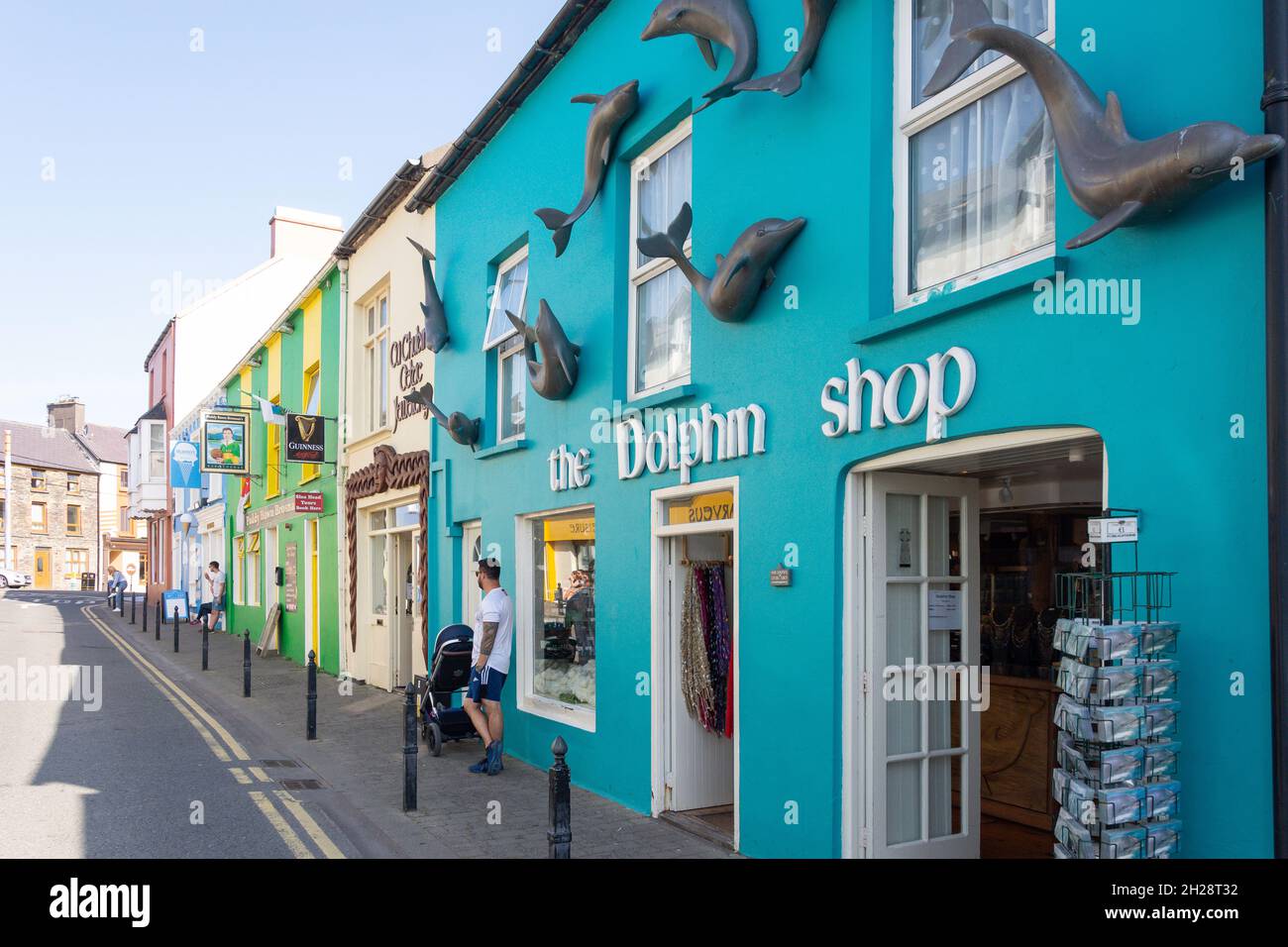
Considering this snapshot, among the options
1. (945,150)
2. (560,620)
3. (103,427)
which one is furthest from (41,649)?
(103,427)

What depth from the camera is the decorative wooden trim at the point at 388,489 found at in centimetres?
1302

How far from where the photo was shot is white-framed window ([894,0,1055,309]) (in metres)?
5.05

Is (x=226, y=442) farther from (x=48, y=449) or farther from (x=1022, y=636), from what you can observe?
(x=48, y=449)

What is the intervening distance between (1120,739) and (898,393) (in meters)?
2.30

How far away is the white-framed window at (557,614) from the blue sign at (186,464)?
63.4ft

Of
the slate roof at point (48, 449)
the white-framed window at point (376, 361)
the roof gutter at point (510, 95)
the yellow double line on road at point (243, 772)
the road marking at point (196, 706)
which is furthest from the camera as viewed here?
the slate roof at point (48, 449)

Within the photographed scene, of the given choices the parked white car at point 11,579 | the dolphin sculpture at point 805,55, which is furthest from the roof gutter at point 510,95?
the parked white car at point 11,579

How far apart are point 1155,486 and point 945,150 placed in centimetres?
241

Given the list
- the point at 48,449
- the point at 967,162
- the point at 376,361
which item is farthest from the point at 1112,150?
the point at 48,449

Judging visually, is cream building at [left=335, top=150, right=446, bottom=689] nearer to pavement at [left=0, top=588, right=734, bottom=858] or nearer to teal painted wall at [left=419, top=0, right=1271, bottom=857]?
pavement at [left=0, top=588, right=734, bottom=858]

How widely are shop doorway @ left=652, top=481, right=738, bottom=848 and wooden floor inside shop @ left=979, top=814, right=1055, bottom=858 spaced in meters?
1.81

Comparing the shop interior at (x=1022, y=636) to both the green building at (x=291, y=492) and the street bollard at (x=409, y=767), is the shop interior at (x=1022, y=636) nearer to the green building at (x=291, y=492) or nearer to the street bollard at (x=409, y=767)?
the street bollard at (x=409, y=767)

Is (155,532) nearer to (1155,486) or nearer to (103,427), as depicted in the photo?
(103,427)

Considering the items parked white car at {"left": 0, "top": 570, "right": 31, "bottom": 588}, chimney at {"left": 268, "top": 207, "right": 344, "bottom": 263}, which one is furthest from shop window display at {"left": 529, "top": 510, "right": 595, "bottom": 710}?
parked white car at {"left": 0, "top": 570, "right": 31, "bottom": 588}
